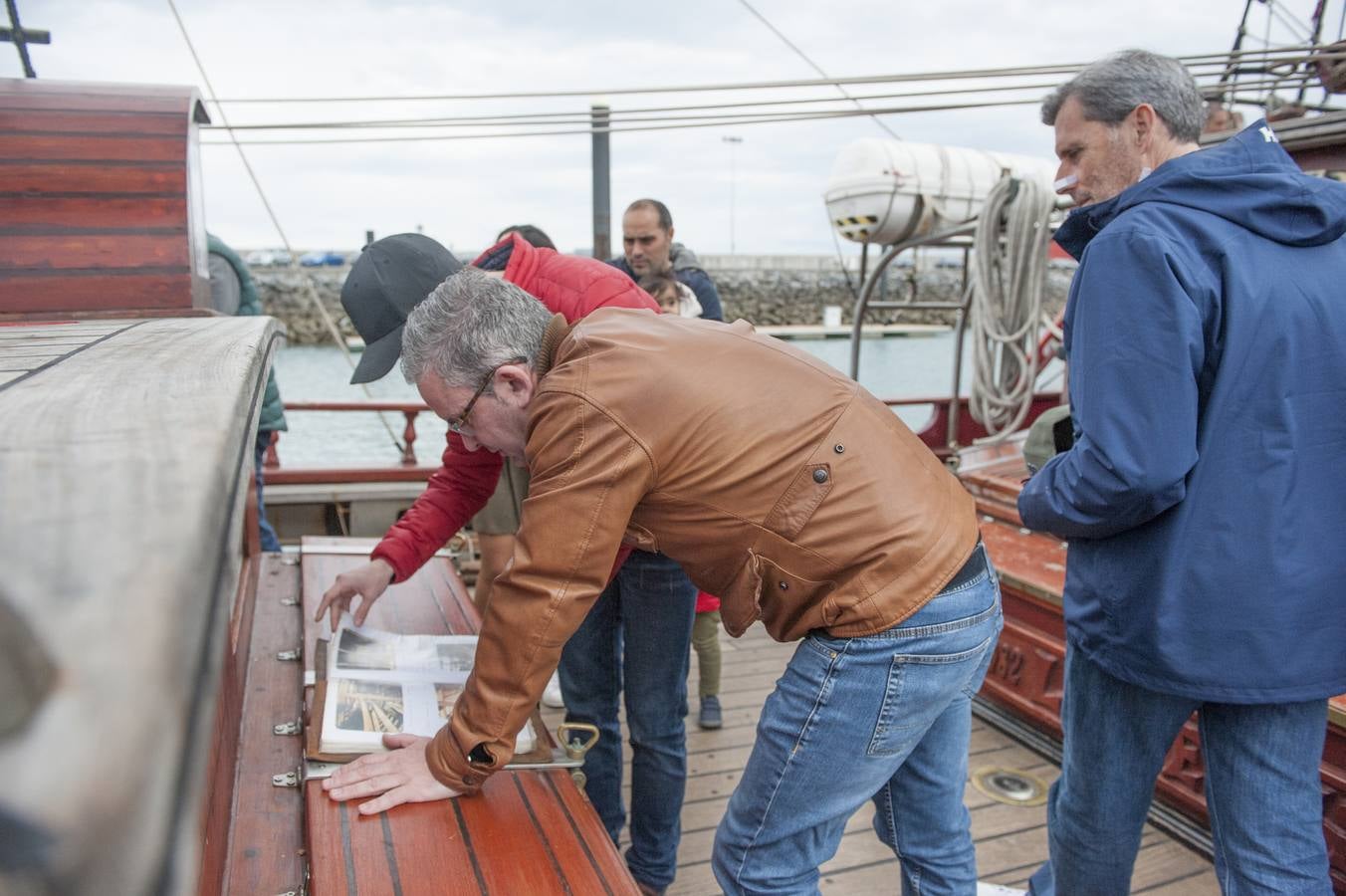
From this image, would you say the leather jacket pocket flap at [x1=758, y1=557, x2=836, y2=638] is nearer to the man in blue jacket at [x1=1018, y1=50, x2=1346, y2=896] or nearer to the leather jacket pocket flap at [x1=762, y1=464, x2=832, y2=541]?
the leather jacket pocket flap at [x1=762, y1=464, x2=832, y2=541]

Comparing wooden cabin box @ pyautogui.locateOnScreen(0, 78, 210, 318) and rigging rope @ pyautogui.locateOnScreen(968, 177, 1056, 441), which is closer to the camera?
wooden cabin box @ pyautogui.locateOnScreen(0, 78, 210, 318)

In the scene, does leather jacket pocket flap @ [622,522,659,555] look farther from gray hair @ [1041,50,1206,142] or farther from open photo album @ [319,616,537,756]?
gray hair @ [1041,50,1206,142]

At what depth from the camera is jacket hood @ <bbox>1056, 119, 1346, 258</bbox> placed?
4.71 feet

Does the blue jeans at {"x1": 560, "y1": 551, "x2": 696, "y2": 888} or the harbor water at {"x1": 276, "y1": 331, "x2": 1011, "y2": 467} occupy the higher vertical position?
the blue jeans at {"x1": 560, "y1": 551, "x2": 696, "y2": 888}

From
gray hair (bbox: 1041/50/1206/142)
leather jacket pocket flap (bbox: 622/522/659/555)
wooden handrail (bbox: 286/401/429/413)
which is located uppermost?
gray hair (bbox: 1041/50/1206/142)

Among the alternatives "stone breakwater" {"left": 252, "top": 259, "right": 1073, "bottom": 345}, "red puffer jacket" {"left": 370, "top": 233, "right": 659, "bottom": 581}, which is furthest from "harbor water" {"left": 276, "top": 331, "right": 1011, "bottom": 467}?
"stone breakwater" {"left": 252, "top": 259, "right": 1073, "bottom": 345}

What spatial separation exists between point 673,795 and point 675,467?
40.5 inches

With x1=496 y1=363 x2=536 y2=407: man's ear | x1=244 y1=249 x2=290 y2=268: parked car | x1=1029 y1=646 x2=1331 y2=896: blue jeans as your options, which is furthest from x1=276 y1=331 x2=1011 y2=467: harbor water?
x1=244 y1=249 x2=290 y2=268: parked car

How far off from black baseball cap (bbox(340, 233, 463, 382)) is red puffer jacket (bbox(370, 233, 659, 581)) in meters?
0.12

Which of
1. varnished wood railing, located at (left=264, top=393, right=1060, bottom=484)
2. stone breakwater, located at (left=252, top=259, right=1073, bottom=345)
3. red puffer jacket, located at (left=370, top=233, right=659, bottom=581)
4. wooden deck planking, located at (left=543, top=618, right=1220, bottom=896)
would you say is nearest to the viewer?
red puffer jacket, located at (left=370, top=233, right=659, bottom=581)

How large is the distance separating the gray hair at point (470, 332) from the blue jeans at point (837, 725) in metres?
0.57

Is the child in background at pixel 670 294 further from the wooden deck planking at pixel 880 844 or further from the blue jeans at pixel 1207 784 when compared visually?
the blue jeans at pixel 1207 784

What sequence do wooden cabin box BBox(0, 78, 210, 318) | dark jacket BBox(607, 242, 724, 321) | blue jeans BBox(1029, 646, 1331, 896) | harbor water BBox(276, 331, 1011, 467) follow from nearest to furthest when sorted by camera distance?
blue jeans BBox(1029, 646, 1331, 896)
wooden cabin box BBox(0, 78, 210, 318)
dark jacket BBox(607, 242, 724, 321)
harbor water BBox(276, 331, 1011, 467)

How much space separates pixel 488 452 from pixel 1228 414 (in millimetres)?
1280
